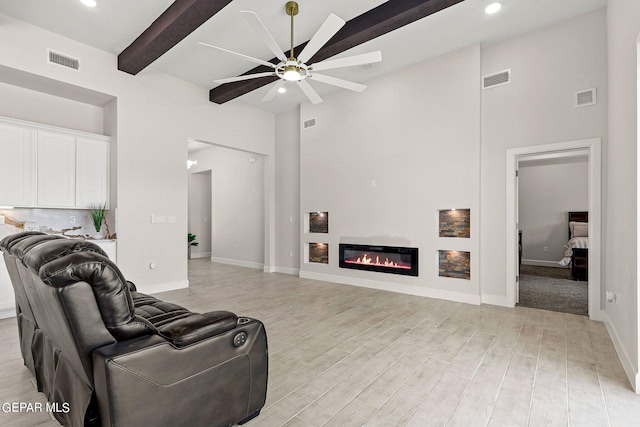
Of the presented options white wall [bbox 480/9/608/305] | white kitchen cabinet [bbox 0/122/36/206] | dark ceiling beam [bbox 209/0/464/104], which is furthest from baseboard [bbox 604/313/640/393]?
white kitchen cabinet [bbox 0/122/36/206]

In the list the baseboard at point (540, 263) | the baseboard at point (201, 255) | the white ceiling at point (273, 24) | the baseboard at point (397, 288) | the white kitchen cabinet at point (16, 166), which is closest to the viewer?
the white ceiling at point (273, 24)

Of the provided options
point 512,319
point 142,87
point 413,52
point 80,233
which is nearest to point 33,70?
point 142,87

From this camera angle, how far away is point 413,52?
15.3 feet

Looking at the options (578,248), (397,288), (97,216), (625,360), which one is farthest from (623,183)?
(97,216)

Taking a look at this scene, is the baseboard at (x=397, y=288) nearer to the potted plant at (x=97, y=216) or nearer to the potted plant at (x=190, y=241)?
the potted plant at (x=97, y=216)

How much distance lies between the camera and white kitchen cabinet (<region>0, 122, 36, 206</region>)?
391cm

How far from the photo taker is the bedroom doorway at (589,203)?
3680 mm

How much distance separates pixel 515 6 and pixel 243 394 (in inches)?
186

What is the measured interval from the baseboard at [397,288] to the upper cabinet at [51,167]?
12.8 feet

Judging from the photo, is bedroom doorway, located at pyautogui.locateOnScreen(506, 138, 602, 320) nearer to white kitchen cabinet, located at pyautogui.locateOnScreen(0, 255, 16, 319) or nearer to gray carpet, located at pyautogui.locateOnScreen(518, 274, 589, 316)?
gray carpet, located at pyautogui.locateOnScreen(518, 274, 589, 316)

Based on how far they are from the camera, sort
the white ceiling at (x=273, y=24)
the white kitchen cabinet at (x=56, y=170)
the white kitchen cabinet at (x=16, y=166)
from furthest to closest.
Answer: the white kitchen cabinet at (x=56, y=170) < the white kitchen cabinet at (x=16, y=166) < the white ceiling at (x=273, y=24)

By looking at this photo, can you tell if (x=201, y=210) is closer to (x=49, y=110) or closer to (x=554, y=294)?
(x=49, y=110)

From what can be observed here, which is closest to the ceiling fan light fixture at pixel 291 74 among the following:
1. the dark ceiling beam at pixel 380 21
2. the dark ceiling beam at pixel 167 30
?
the dark ceiling beam at pixel 167 30

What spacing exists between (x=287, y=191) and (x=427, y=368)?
5.10 metres
